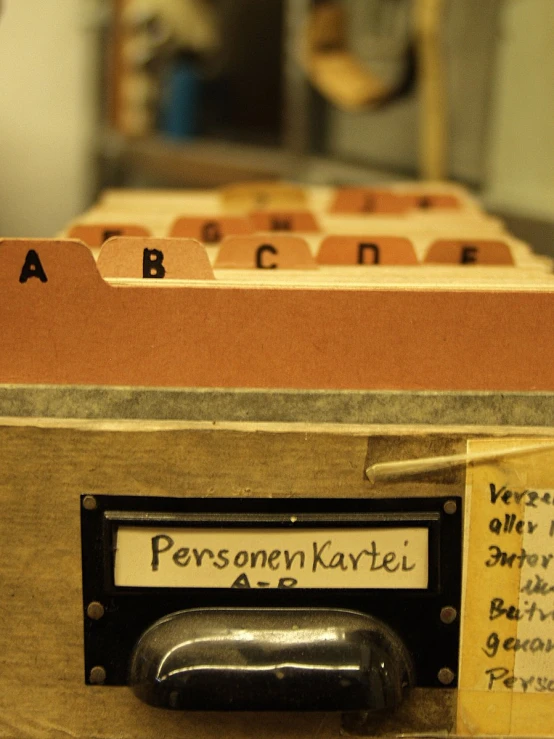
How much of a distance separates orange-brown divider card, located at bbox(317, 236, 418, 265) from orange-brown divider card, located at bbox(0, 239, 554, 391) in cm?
17

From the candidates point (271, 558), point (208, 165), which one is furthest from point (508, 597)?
point (208, 165)

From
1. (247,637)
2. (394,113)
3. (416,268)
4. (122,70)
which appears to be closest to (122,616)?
(247,637)

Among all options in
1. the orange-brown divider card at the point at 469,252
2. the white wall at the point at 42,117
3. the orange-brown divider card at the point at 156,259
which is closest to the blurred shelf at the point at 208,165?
the white wall at the point at 42,117

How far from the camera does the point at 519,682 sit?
62cm

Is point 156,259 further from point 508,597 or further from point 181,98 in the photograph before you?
point 181,98

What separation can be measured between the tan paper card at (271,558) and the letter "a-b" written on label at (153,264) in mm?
172

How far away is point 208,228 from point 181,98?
2.68 m

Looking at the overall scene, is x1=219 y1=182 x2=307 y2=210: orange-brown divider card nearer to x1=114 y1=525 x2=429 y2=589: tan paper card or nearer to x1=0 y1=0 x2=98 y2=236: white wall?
x1=114 y1=525 x2=429 y2=589: tan paper card

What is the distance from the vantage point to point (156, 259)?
62 cm

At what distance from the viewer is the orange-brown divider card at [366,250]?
737mm

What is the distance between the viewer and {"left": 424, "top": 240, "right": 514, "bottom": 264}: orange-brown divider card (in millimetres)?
748

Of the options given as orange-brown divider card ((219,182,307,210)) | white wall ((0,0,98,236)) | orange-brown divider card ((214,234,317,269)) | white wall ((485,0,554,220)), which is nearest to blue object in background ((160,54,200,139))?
white wall ((0,0,98,236))

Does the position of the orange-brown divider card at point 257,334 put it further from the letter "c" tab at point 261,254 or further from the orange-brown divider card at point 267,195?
the orange-brown divider card at point 267,195

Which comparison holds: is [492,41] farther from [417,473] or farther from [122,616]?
[122,616]
